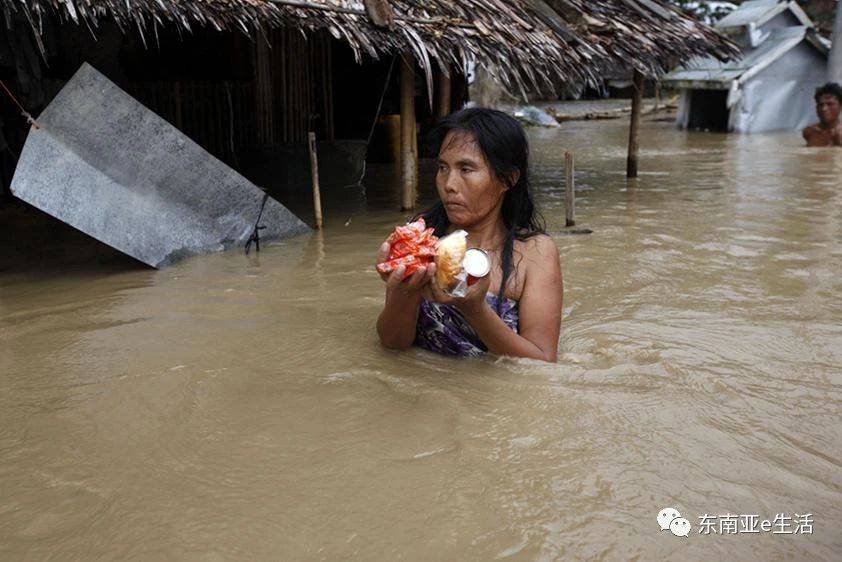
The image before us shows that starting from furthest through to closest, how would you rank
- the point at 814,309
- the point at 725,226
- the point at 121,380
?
the point at 725,226
the point at 814,309
the point at 121,380

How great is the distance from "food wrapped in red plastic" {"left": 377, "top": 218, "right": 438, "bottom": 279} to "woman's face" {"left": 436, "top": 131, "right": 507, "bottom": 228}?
56cm

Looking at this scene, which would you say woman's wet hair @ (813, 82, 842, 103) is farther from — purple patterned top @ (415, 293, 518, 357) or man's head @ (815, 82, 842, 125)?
purple patterned top @ (415, 293, 518, 357)

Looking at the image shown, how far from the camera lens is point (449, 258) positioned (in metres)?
2.71

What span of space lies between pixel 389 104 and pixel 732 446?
33.2ft

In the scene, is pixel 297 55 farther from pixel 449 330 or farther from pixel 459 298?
pixel 459 298

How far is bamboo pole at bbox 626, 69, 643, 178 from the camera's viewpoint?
31.1ft

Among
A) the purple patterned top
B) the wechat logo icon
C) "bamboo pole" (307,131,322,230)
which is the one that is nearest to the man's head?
"bamboo pole" (307,131,322,230)

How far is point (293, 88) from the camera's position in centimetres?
958

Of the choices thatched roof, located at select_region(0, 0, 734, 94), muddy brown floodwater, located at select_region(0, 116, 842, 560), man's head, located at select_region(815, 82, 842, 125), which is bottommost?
muddy brown floodwater, located at select_region(0, 116, 842, 560)

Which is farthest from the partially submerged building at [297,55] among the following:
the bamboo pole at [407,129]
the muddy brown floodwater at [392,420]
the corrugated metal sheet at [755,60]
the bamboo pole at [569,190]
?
the corrugated metal sheet at [755,60]

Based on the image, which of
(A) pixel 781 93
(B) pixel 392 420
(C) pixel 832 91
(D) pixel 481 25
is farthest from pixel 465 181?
(A) pixel 781 93

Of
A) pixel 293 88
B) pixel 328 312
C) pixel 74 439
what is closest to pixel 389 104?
pixel 293 88

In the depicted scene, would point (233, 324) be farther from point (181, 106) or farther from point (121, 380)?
point (181, 106)

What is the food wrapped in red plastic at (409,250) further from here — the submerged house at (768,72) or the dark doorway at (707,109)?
the dark doorway at (707,109)
